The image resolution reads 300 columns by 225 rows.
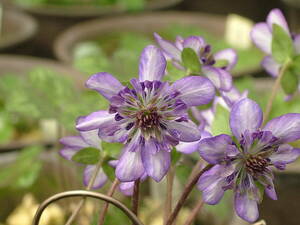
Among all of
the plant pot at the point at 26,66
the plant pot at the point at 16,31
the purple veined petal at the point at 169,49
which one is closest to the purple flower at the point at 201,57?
the purple veined petal at the point at 169,49

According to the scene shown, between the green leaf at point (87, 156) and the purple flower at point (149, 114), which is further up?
the purple flower at point (149, 114)

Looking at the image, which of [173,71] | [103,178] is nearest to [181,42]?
[173,71]

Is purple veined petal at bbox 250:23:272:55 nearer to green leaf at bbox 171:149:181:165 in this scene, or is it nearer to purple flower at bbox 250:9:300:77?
purple flower at bbox 250:9:300:77

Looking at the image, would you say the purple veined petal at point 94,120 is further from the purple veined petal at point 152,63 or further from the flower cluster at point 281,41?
the flower cluster at point 281,41

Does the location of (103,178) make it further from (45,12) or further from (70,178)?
(45,12)

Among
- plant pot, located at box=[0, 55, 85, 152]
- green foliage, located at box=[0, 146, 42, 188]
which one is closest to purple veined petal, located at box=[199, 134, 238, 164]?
green foliage, located at box=[0, 146, 42, 188]
